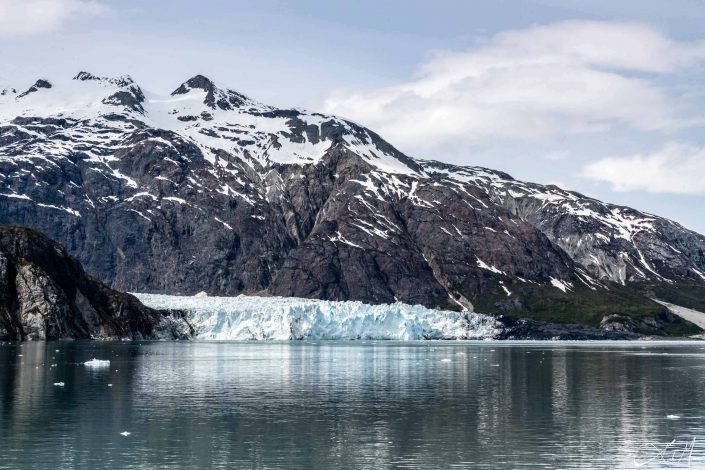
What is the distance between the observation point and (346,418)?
72688mm

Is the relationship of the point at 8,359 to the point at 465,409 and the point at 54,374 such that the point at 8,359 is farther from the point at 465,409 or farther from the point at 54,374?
the point at 465,409

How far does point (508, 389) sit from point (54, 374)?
5718cm

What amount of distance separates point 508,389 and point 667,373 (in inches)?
1542

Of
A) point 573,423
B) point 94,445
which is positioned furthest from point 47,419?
point 573,423

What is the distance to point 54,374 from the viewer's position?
114188 millimetres

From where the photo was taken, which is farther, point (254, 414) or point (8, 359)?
point (8, 359)

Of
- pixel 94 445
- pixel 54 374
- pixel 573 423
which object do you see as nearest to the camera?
pixel 94 445

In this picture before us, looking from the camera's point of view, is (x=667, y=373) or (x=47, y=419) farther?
(x=667, y=373)

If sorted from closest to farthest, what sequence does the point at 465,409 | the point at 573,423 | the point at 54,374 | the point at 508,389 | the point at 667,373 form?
the point at 573,423 → the point at 465,409 → the point at 508,389 → the point at 54,374 → the point at 667,373

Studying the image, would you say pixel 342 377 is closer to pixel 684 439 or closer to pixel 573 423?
pixel 573 423

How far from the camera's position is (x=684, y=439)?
61.9 metres

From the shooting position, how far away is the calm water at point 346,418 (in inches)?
2146

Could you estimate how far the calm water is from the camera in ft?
179

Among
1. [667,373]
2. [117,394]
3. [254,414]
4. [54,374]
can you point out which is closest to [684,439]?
[254,414]
